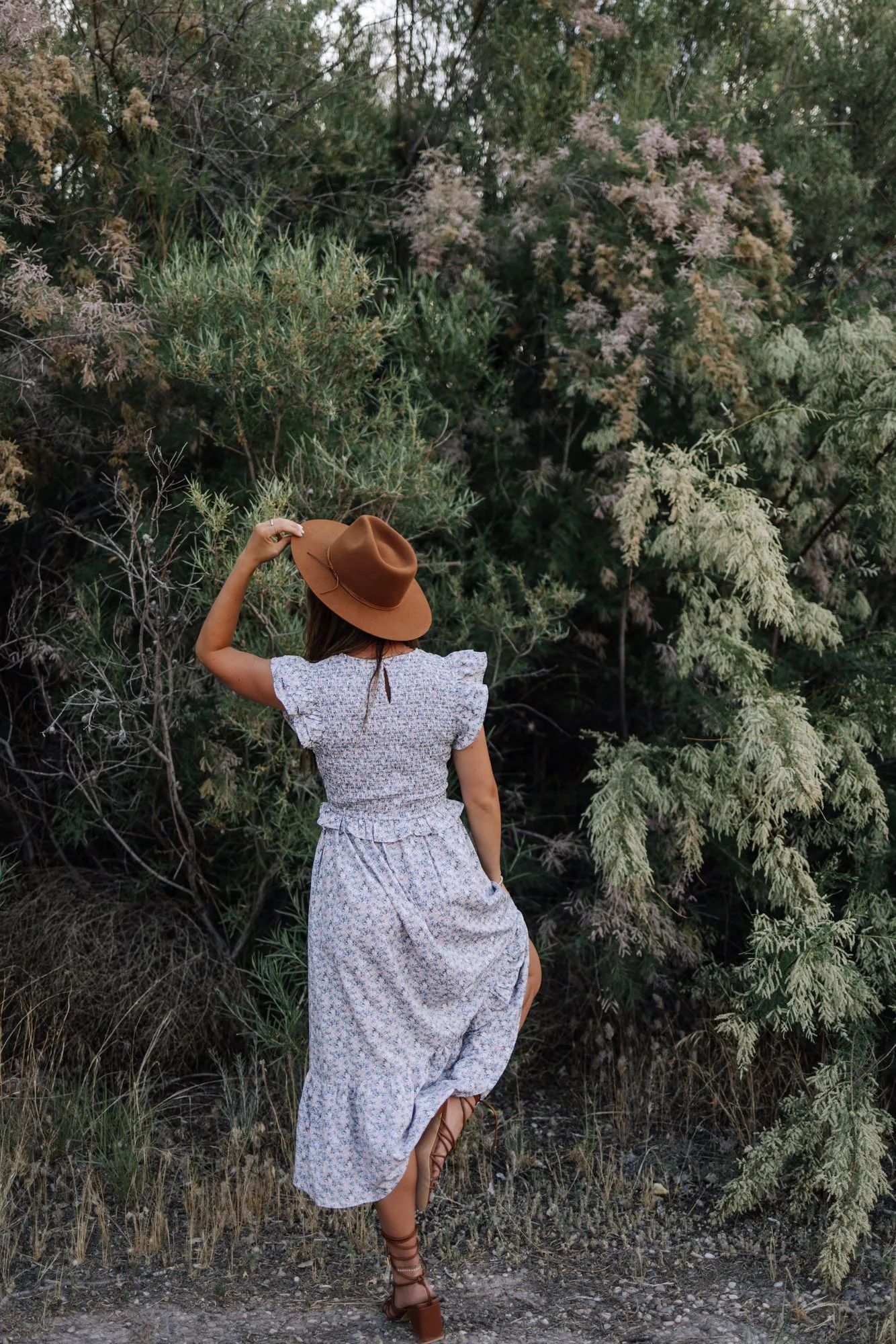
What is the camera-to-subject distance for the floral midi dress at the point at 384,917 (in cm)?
279

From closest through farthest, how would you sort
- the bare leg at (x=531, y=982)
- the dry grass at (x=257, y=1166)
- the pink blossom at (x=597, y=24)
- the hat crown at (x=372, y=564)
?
the hat crown at (x=372, y=564) < the bare leg at (x=531, y=982) < the dry grass at (x=257, y=1166) < the pink blossom at (x=597, y=24)

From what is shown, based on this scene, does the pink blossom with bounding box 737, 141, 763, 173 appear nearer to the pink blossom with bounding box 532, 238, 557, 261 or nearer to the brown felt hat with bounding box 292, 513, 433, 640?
the pink blossom with bounding box 532, 238, 557, 261

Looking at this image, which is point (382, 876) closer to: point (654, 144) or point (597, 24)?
point (654, 144)

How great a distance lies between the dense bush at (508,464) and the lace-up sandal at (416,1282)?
992 millimetres

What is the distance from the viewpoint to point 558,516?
16.4 feet

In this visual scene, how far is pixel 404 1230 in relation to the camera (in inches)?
112

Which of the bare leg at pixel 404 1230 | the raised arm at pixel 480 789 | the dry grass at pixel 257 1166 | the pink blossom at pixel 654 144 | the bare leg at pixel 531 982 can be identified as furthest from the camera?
the pink blossom at pixel 654 144

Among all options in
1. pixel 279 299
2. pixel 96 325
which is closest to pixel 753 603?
pixel 279 299

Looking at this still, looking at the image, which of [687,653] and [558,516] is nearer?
[687,653]

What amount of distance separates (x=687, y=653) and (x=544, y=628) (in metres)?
0.69

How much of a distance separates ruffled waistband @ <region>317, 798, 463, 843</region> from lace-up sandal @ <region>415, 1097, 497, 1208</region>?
2.16 ft

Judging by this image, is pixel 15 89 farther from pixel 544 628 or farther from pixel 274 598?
pixel 544 628

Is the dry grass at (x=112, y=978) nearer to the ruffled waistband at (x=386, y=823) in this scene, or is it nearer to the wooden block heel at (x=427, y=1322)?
the wooden block heel at (x=427, y=1322)

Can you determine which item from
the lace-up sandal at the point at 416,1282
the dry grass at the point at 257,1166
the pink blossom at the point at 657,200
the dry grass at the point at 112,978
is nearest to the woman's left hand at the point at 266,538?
the lace-up sandal at the point at 416,1282
